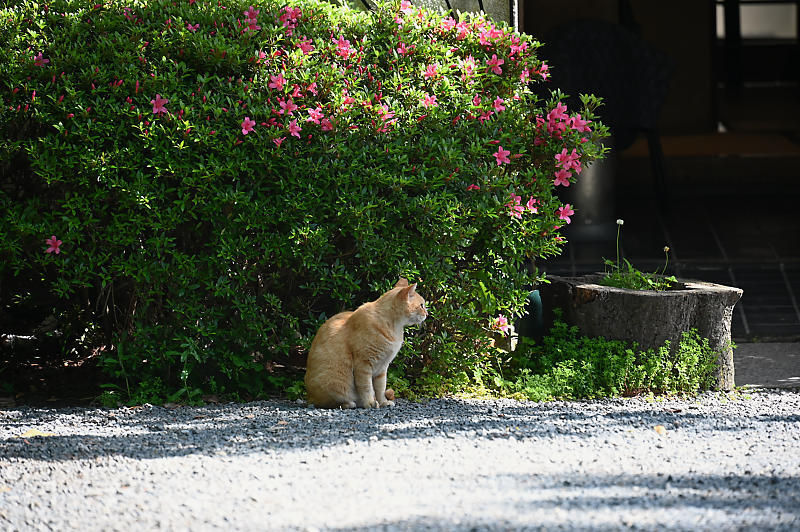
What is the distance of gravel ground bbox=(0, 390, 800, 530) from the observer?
3.59 meters

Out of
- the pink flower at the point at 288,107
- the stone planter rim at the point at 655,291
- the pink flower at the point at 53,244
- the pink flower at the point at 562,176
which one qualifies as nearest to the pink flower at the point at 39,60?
the pink flower at the point at 53,244

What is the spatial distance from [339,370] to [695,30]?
11.7 meters

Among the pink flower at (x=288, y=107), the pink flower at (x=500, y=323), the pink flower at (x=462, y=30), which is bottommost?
the pink flower at (x=500, y=323)

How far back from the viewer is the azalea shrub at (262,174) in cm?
533

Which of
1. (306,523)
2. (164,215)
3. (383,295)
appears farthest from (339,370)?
(306,523)

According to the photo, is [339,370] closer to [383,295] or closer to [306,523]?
[383,295]

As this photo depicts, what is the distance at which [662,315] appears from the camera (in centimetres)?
575

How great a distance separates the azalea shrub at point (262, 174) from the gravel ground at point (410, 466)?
0.46 m

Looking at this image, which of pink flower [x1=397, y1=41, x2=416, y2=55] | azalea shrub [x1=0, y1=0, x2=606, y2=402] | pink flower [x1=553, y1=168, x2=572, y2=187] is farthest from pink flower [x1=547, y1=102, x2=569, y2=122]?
pink flower [x1=397, y1=41, x2=416, y2=55]

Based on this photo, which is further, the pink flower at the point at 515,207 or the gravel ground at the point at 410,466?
the pink flower at the point at 515,207

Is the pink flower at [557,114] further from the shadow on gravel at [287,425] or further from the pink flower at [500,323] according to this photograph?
the shadow on gravel at [287,425]

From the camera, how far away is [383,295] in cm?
535

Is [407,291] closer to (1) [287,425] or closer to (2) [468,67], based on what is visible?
(1) [287,425]

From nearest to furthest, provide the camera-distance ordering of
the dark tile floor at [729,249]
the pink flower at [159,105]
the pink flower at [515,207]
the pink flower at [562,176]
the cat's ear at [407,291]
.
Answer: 1. the cat's ear at [407,291]
2. the pink flower at [159,105]
3. the pink flower at [515,207]
4. the pink flower at [562,176]
5. the dark tile floor at [729,249]
